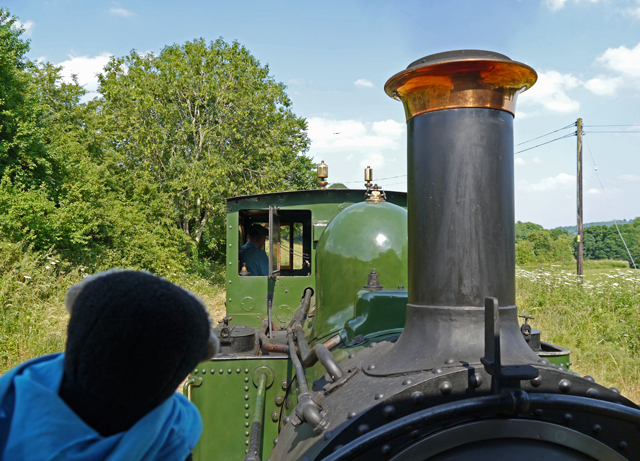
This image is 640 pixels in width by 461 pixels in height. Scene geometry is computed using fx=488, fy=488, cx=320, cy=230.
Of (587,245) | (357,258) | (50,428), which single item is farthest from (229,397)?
(587,245)

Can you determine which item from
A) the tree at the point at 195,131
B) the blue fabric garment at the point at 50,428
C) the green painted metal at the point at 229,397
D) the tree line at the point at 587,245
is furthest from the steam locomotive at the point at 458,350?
the tree line at the point at 587,245

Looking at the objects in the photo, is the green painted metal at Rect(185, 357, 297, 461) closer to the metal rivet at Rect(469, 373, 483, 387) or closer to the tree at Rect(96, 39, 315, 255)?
the metal rivet at Rect(469, 373, 483, 387)

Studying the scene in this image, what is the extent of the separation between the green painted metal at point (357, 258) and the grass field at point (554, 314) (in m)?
3.98

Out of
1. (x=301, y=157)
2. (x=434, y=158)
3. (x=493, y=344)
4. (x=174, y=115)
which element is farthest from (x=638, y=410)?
(x=301, y=157)

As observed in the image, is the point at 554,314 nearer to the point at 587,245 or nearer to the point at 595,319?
the point at 595,319

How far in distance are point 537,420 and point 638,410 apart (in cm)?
28

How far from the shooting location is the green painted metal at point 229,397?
10.8ft

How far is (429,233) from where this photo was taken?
158 centimetres

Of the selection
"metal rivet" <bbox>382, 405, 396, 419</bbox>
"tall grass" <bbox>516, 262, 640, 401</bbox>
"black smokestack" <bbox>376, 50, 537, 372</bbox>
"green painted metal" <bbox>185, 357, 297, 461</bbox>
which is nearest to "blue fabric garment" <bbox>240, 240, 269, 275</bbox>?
"green painted metal" <bbox>185, 357, 297, 461</bbox>

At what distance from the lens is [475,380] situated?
1.31 metres

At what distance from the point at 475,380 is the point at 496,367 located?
0.10 metres

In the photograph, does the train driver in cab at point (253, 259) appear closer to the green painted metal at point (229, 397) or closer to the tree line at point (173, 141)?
the green painted metal at point (229, 397)

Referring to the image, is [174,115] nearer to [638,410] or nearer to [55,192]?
[55,192]

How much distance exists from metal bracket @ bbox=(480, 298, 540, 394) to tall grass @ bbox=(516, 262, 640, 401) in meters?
5.04
